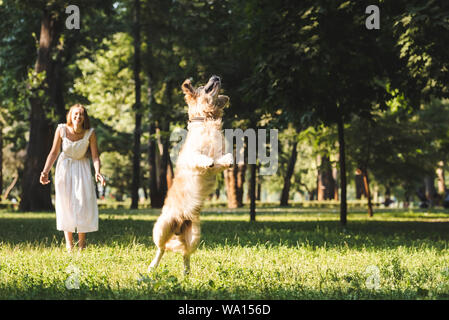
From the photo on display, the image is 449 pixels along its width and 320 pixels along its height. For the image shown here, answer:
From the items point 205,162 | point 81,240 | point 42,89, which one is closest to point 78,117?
point 81,240

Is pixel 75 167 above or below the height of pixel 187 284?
above

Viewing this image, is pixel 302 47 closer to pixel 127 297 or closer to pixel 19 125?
pixel 127 297

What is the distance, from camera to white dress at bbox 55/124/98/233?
348 inches

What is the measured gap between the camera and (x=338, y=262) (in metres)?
7.71

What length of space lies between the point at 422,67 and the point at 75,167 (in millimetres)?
7422

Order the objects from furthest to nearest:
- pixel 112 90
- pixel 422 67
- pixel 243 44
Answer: pixel 112 90, pixel 243 44, pixel 422 67

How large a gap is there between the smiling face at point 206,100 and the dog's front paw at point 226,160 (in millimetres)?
539

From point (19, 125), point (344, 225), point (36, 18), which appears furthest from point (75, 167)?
point (19, 125)

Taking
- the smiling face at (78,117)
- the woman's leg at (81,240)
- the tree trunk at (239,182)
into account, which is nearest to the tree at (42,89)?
the smiling face at (78,117)

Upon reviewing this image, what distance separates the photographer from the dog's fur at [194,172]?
5215 millimetres

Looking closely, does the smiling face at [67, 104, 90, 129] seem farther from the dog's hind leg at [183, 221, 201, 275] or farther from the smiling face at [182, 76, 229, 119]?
the dog's hind leg at [183, 221, 201, 275]

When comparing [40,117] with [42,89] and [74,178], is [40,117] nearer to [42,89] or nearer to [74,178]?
[42,89]

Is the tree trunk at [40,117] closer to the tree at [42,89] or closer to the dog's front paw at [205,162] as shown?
the tree at [42,89]

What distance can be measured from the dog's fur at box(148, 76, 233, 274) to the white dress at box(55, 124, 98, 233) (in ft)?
11.9
